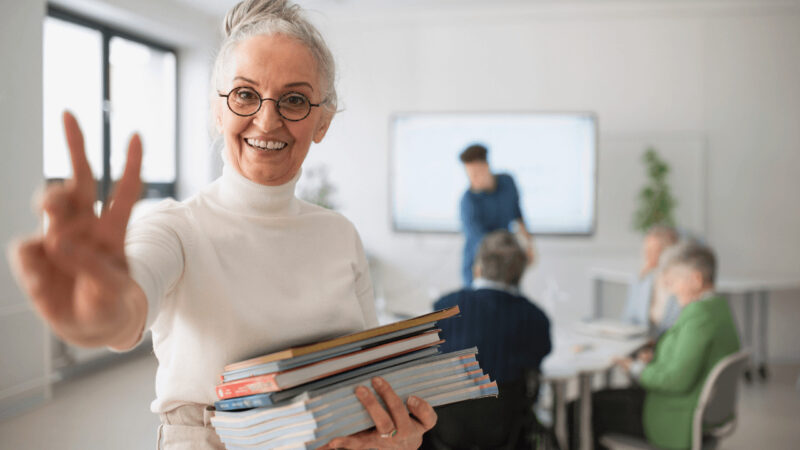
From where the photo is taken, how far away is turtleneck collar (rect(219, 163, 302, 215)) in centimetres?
81

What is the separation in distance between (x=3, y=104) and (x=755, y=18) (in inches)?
227

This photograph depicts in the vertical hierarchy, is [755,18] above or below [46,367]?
above

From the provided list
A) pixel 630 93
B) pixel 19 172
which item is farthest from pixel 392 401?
pixel 630 93

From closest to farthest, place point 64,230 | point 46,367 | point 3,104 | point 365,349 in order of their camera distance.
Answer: point 64,230 < point 365,349 < point 3,104 < point 46,367

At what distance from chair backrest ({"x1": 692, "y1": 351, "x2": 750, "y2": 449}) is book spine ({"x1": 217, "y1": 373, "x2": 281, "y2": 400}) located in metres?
2.12

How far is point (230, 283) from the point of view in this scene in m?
0.76

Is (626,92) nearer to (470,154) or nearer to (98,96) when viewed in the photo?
(470,154)

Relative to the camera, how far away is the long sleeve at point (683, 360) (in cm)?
238

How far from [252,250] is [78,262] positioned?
0.34 m

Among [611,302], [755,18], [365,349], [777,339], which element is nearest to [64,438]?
[365,349]

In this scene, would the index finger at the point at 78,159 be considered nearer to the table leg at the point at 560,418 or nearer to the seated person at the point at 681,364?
the seated person at the point at 681,364

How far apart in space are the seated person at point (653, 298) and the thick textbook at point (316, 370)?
89.3 inches

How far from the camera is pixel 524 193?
5.54m

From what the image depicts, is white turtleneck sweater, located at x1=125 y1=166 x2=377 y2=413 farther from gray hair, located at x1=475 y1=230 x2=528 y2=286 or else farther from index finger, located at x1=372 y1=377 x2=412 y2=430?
gray hair, located at x1=475 y1=230 x2=528 y2=286
